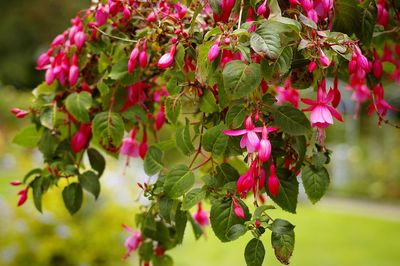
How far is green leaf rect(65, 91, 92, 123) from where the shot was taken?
922 mm

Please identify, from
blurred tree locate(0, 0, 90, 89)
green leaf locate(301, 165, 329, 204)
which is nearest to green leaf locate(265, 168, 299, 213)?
green leaf locate(301, 165, 329, 204)

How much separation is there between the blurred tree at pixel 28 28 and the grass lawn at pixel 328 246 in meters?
11.0

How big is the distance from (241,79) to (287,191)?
0.70 ft

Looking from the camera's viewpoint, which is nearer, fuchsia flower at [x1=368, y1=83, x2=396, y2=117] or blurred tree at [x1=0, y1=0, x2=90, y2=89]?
→ fuchsia flower at [x1=368, y1=83, x2=396, y2=117]

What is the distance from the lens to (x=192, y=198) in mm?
764

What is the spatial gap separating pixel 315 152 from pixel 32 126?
54 cm

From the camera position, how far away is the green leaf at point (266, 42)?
65 centimetres

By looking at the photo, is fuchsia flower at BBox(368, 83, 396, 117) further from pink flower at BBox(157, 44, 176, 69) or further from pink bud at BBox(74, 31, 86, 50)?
pink bud at BBox(74, 31, 86, 50)

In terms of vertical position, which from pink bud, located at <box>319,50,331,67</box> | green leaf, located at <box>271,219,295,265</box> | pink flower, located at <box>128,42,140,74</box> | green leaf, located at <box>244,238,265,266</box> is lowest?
green leaf, located at <box>244,238,265,266</box>

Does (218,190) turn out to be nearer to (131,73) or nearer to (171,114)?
(171,114)

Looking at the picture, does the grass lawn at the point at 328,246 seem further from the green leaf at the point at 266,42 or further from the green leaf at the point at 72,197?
the green leaf at the point at 266,42

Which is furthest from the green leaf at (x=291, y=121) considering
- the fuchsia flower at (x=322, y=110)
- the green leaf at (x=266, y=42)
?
the green leaf at (x=266, y=42)

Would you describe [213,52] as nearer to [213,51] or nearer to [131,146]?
[213,51]

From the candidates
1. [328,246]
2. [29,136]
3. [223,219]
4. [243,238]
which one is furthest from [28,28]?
[223,219]
